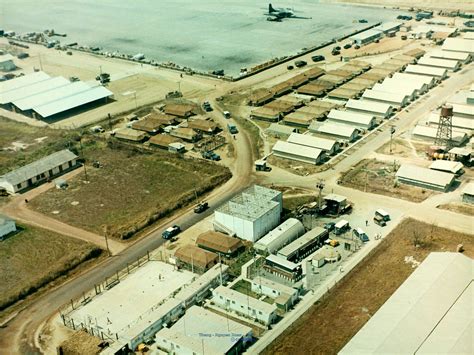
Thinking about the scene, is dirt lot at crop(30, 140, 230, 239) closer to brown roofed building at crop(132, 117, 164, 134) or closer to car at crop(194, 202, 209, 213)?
car at crop(194, 202, 209, 213)

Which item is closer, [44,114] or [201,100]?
[44,114]

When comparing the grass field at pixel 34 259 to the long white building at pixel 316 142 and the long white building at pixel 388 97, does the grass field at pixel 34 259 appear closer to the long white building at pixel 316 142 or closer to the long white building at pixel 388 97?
the long white building at pixel 316 142

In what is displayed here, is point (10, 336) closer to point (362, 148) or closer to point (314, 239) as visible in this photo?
point (314, 239)

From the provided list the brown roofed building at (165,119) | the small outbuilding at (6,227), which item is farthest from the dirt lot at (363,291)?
the brown roofed building at (165,119)

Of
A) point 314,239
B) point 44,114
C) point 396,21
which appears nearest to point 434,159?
point 314,239

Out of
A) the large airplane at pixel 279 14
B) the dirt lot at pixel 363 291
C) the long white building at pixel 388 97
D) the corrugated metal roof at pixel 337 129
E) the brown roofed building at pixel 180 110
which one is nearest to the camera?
the dirt lot at pixel 363 291

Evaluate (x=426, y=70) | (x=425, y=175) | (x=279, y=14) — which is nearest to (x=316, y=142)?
(x=425, y=175)
